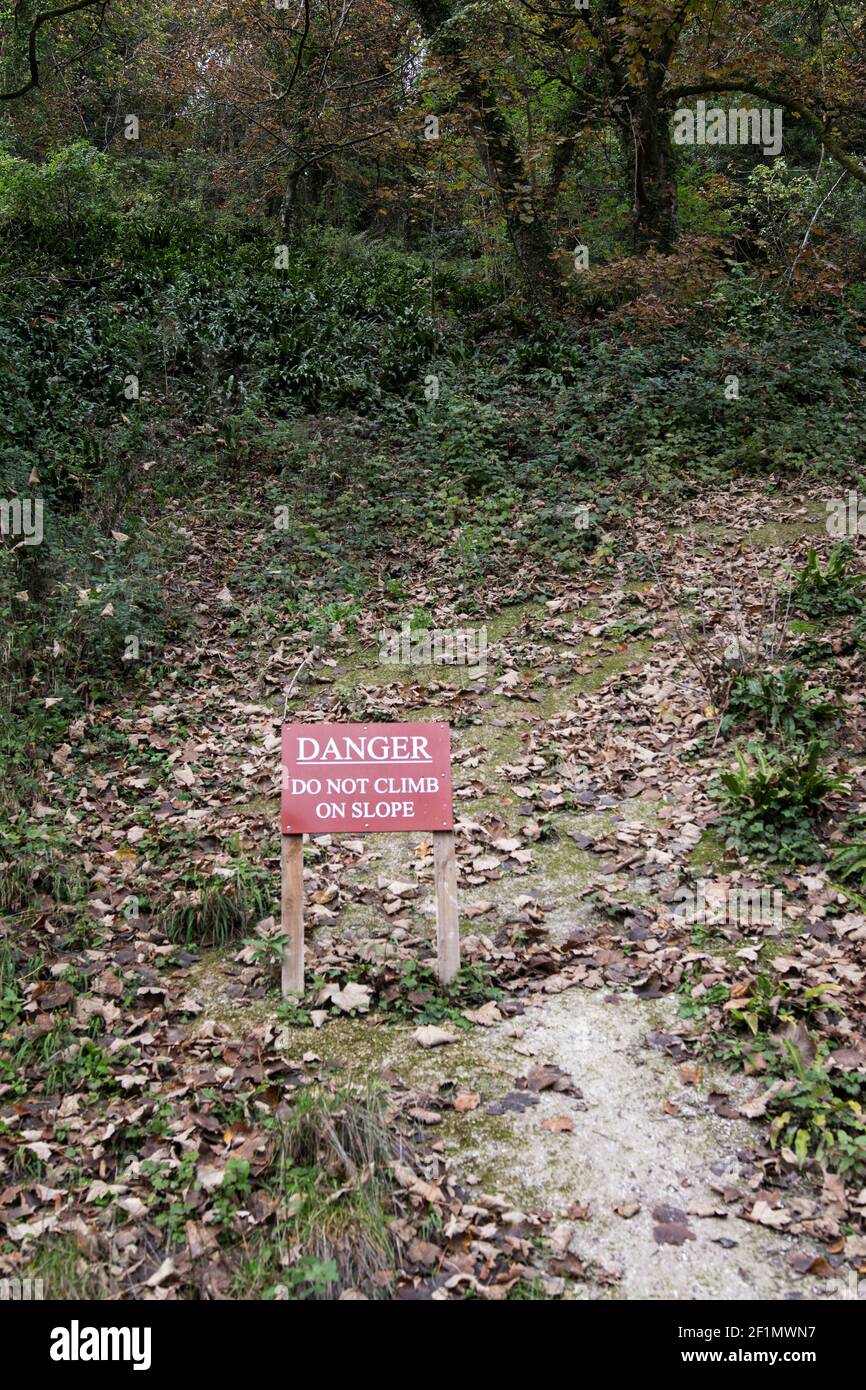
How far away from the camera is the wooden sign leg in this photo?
4652 mm

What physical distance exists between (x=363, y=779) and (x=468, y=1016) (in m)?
1.24

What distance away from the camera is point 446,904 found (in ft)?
15.3

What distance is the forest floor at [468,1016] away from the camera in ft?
10.9

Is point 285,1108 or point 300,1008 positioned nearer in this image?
point 285,1108

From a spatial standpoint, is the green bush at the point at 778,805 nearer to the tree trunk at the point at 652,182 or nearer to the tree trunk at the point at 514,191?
the tree trunk at the point at 652,182

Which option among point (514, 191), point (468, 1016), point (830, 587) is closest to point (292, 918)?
point (468, 1016)

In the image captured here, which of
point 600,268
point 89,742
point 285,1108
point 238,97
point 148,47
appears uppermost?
point 148,47

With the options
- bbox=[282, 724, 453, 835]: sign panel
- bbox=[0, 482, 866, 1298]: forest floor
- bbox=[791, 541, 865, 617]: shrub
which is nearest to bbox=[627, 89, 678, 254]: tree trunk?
bbox=[791, 541, 865, 617]: shrub

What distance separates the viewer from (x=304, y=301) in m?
15.5

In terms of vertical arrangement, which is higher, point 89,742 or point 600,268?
point 600,268

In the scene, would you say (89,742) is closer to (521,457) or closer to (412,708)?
(412,708)
